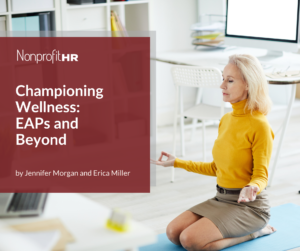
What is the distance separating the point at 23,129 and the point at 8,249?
2.20 m

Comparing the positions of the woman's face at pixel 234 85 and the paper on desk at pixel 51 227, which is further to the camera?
the woman's face at pixel 234 85

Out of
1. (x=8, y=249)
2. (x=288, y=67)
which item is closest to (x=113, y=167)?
(x=288, y=67)

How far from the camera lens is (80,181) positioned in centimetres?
323

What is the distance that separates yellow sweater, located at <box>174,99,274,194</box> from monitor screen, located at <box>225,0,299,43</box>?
1.21 meters

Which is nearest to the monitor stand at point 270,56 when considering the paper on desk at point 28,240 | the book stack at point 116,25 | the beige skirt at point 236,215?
the book stack at point 116,25

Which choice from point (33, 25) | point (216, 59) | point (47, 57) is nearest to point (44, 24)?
point (33, 25)

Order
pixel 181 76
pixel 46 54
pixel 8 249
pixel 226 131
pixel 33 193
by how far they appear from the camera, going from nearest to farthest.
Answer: pixel 8 249 → pixel 33 193 → pixel 226 131 → pixel 181 76 → pixel 46 54

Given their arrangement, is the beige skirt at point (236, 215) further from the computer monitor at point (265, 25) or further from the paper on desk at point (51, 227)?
the computer monitor at point (265, 25)

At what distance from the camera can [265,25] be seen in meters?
3.26

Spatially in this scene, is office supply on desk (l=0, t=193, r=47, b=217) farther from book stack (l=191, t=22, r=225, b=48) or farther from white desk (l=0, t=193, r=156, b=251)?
book stack (l=191, t=22, r=225, b=48)

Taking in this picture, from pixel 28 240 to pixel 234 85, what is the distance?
118 centimetres

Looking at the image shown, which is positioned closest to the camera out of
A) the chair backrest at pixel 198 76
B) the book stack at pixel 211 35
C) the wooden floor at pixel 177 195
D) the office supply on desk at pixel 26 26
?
the wooden floor at pixel 177 195

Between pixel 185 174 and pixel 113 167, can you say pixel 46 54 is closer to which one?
pixel 113 167

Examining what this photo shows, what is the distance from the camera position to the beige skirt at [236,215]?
83.2 inches
